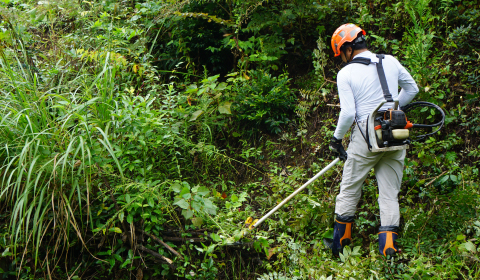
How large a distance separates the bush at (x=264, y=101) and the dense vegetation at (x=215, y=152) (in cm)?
3

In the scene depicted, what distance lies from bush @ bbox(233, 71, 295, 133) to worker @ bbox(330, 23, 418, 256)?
147 centimetres

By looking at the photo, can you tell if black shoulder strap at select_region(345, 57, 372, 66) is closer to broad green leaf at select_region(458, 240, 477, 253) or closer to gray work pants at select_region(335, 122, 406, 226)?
gray work pants at select_region(335, 122, 406, 226)

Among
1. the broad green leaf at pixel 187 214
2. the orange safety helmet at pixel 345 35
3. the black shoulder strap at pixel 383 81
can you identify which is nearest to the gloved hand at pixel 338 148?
the black shoulder strap at pixel 383 81

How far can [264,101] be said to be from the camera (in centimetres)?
487

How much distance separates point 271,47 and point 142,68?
72.2 inches

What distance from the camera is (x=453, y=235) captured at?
346cm

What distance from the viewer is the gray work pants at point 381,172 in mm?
3414

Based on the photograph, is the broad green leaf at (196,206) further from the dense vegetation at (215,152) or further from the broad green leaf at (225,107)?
the broad green leaf at (225,107)

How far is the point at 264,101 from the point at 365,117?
173cm

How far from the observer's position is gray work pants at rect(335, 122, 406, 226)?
3414 millimetres

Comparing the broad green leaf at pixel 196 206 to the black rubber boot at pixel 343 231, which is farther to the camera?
the black rubber boot at pixel 343 231

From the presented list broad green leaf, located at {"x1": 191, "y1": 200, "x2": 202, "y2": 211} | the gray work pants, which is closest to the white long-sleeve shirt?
the gray work pants

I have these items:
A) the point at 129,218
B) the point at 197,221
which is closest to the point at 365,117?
the point at 197,221

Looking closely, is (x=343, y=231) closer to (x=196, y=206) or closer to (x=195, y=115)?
(x=196, y=206)
